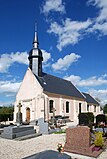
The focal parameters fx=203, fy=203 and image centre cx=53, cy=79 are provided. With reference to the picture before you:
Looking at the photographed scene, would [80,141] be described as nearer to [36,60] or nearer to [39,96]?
[39,96]

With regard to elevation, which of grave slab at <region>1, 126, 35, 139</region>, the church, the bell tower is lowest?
grave slab at <region>1, 126, 35, 139</region>

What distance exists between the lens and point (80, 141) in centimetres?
921

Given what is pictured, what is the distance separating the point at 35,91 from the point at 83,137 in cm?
2127

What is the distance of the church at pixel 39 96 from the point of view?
2933 centimetres

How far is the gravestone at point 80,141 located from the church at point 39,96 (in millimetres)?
18582

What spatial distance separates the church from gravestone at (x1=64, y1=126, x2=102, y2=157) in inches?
732

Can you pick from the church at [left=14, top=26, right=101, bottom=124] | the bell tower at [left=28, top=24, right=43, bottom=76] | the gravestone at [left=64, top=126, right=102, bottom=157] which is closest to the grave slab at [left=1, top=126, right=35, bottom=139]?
the gravestone at [left=64, top=126, right=102, bottom=157]

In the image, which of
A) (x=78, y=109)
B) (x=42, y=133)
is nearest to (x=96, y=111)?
(x=78, y=109)

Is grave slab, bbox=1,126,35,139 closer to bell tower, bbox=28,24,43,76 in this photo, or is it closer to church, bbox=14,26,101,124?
church, bbox=14,26,101,124

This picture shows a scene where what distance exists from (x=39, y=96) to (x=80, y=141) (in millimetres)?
20366

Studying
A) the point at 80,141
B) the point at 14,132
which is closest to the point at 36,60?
the point at 14,132

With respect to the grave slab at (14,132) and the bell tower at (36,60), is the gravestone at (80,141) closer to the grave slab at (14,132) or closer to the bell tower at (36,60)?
the grave slab at (14,132)

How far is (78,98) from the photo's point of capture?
38719 millimetres

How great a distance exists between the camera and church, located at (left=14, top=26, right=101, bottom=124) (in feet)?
96.2
